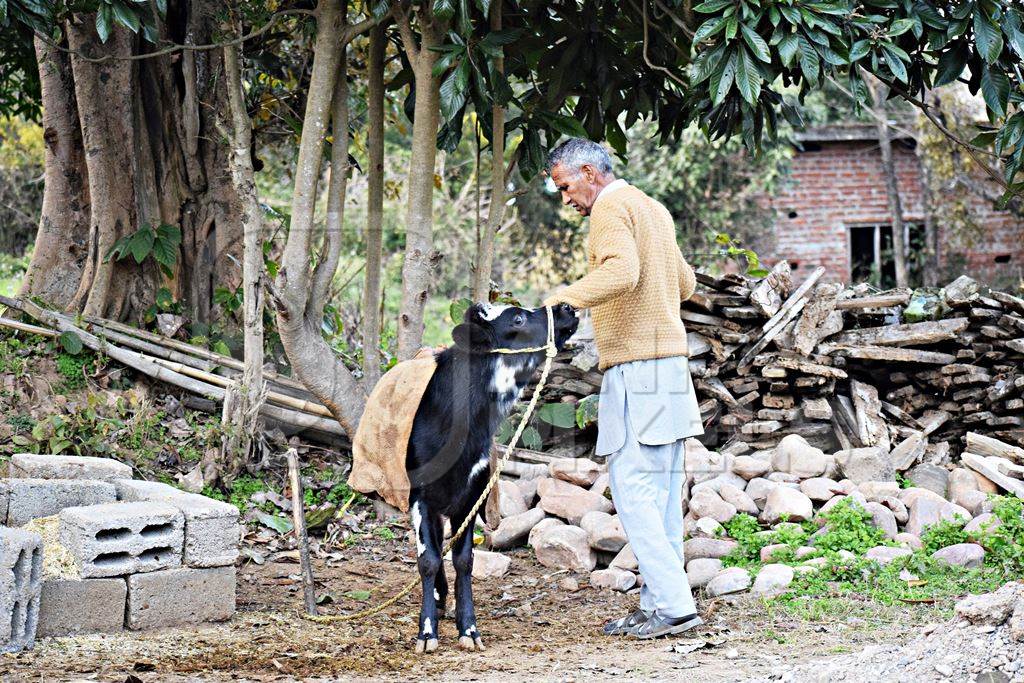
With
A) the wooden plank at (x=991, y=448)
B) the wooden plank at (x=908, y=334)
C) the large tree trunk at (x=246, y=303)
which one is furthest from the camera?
the wooden plank at (x=908, y=334)

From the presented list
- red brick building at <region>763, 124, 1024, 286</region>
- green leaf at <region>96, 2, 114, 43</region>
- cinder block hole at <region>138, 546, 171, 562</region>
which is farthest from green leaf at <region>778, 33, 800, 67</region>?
red brick building at <region>763, 124, 1024, 286</region>

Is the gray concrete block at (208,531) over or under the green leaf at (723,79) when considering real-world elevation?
under

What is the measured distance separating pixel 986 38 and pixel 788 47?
106 centimetres

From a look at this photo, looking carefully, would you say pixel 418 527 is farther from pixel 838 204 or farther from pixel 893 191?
pixel 838 204

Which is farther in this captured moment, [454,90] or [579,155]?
[454,90]

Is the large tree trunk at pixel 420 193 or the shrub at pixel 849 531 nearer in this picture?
the shrub at pixel 849 531

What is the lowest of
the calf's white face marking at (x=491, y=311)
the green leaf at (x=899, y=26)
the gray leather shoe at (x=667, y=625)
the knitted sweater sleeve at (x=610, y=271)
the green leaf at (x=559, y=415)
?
the gray leather shoe at (x=667, y=625)

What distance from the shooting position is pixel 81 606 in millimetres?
4227

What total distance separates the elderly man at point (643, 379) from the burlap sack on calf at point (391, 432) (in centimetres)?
70

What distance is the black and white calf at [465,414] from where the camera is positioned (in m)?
4.29

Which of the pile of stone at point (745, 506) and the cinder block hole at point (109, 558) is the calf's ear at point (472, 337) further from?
A: the cinder block hole at point (109, 558)

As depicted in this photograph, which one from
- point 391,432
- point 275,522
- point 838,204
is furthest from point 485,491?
point 838,204

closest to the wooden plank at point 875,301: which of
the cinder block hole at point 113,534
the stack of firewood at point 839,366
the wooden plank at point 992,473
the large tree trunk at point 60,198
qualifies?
the stack of firewood at point 839,366

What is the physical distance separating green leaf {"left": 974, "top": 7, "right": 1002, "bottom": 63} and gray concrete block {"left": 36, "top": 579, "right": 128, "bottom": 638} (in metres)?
4.69
